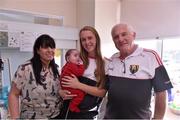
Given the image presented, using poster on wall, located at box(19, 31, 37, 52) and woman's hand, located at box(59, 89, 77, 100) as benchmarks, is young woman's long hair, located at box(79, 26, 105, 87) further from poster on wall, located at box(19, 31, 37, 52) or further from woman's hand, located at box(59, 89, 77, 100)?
poster on wall, located at box(19, 31, 37, 52)

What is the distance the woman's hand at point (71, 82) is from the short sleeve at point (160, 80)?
559 mm

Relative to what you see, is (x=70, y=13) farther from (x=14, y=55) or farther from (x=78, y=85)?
(x=78, y=85)

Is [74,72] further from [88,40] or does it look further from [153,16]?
[153,16]

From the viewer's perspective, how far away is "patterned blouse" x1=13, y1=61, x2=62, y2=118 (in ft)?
5.59

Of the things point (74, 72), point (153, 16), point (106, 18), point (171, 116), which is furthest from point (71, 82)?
point (106, 18)

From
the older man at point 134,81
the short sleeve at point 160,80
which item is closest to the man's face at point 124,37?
the older man at point 134,81

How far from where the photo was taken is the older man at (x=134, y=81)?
161 cm

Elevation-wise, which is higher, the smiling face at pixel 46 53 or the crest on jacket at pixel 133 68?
the smiling face at pixel 46 53

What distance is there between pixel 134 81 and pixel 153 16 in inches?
50.6

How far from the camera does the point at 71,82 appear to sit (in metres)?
1.70

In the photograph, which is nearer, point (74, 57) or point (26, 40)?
point (74, 57)

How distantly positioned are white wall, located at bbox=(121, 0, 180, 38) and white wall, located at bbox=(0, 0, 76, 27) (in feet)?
2.40

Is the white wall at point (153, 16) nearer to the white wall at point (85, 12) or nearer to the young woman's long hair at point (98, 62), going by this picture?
the white wall at point (85, 12)

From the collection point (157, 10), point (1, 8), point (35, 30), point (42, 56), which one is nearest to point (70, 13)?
point (35, 30)
